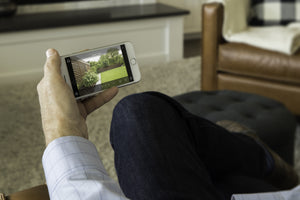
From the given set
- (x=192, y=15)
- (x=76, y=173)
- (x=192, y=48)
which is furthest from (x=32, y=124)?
(x=192, y=15)

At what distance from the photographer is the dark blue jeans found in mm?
556

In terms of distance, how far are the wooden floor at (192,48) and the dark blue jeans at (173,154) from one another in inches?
84.1

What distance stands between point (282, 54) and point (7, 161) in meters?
1.31

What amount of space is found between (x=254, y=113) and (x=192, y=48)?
1.89 metres

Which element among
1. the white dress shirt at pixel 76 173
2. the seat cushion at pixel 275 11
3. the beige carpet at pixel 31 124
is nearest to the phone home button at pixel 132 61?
the white dress shirt at pixel 76 173

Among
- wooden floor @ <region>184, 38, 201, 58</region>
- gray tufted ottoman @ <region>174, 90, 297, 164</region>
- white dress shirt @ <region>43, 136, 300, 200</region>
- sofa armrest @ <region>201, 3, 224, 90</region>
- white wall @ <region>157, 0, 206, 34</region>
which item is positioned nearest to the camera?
white dress shirt @ <region>43, 136, 300, 200</region>

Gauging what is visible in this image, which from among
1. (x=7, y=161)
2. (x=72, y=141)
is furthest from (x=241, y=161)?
(x=7, y=161)

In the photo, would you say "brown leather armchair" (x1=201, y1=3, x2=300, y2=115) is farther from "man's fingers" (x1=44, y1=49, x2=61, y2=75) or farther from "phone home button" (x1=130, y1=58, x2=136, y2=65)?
"man's fingers" (x1=44, y1=49, x2=61, y2=75)

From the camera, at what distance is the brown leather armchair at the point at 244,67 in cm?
173

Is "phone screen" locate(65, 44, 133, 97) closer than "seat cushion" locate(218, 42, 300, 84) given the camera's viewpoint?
Yes

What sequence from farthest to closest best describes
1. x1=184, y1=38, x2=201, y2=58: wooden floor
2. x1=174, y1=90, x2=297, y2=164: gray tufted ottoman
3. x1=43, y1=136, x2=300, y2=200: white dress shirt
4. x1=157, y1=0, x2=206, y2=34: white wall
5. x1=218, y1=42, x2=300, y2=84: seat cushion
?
1. x1=157, y1=0, x2=206, y2=34: white wall
2. x1=184, y1=38, x2=201, y2=58: wooden floor
3. x1=218, y1=42, x2=300, y2=84: seat cushion
4. x1=174, y1=90, x2=297, y2=164: gray tufted ottoman
5. x1=43, y1=136, x2=300, y2=200: white dress shirt

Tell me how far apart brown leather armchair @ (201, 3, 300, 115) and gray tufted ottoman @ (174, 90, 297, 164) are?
1.31 feet

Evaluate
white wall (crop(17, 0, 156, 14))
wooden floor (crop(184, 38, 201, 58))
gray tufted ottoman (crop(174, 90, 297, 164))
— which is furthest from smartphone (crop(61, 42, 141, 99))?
wooden floor (crop(184, 38, 201, 58))

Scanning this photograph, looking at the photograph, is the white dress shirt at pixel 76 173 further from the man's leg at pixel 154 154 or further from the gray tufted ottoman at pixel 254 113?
the gray tufted ottoman at pixel 254 113
